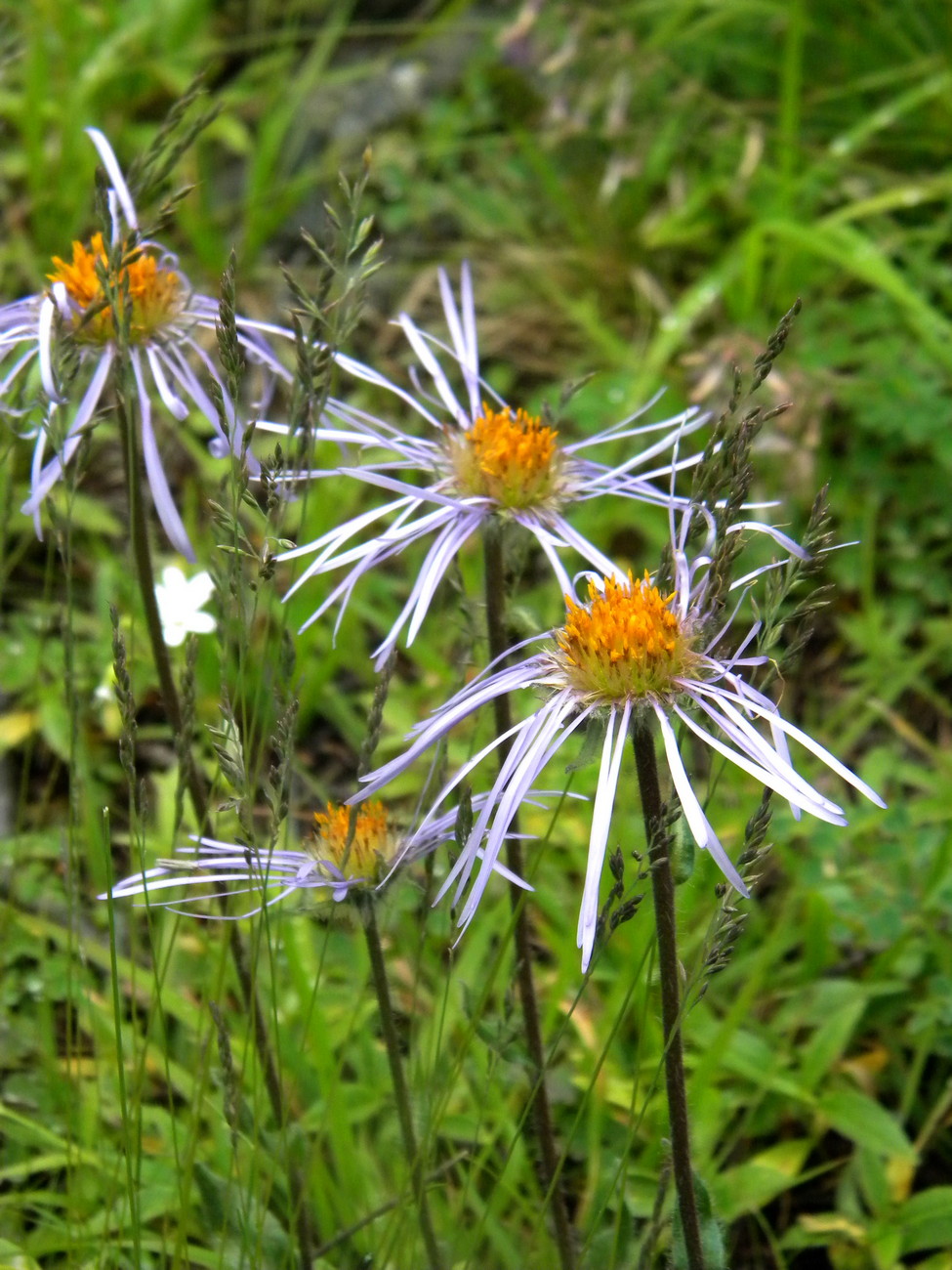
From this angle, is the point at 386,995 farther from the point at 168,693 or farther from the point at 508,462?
the point at 508,462

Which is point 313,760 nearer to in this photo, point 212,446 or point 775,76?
point 212,446

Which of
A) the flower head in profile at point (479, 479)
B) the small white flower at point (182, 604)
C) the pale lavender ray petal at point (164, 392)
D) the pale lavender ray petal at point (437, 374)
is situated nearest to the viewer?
the flower head in profile at point (479, 479)

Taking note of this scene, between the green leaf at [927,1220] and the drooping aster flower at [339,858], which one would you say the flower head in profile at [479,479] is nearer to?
the drooping aster flower at [339,858]

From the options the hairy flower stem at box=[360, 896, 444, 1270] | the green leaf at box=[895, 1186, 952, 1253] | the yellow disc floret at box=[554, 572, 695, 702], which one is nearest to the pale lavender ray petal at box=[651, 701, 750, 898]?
the yellow disc floret at box=[554, 572, 695, 702]

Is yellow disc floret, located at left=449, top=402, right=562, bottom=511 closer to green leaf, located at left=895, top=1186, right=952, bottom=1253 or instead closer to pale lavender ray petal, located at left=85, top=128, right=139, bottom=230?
pale lavender ray petal, located at left=85, top=128, right=139, bottom=230

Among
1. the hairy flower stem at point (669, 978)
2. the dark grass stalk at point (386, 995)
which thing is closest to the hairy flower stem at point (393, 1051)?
the dark grass stalk at point (386, 995)
